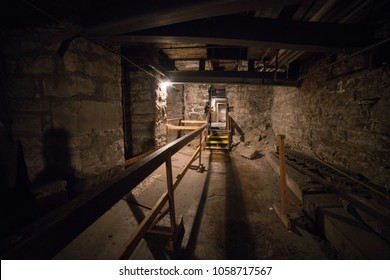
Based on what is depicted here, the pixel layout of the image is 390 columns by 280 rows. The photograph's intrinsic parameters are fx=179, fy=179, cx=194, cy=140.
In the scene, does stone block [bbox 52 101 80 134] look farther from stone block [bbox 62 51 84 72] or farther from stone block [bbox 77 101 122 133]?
stone block [bbox 62 51 84 72]

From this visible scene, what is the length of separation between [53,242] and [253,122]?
9655 millimetres

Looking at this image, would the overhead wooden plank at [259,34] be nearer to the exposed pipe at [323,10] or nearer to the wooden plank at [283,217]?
the exposed pipe at [323,10]

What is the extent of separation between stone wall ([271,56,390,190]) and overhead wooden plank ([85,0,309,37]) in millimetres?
2604

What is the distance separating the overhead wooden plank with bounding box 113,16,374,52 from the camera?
2.58 m

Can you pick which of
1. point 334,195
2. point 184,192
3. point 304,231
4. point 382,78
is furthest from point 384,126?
point 184,192

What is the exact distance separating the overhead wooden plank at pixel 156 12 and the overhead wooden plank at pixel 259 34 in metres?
0.29

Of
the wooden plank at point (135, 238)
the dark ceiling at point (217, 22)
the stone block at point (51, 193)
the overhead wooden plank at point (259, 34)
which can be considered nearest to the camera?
the wooden plank at point (135, 238)

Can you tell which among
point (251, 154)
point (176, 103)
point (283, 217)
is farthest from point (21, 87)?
point (176, 103)

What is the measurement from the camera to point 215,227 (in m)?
2.42

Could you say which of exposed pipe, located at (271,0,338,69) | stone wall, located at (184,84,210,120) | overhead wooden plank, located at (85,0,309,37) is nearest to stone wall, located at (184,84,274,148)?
stone wall, located at (184,84,210,120)

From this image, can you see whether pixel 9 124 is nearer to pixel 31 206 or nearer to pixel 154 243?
pixel 31 206

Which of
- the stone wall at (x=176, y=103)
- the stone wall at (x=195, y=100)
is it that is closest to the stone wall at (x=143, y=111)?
the stone wall at (x=176, y=103)

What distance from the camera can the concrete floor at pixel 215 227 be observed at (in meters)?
1.90

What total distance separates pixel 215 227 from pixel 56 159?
215 cm
